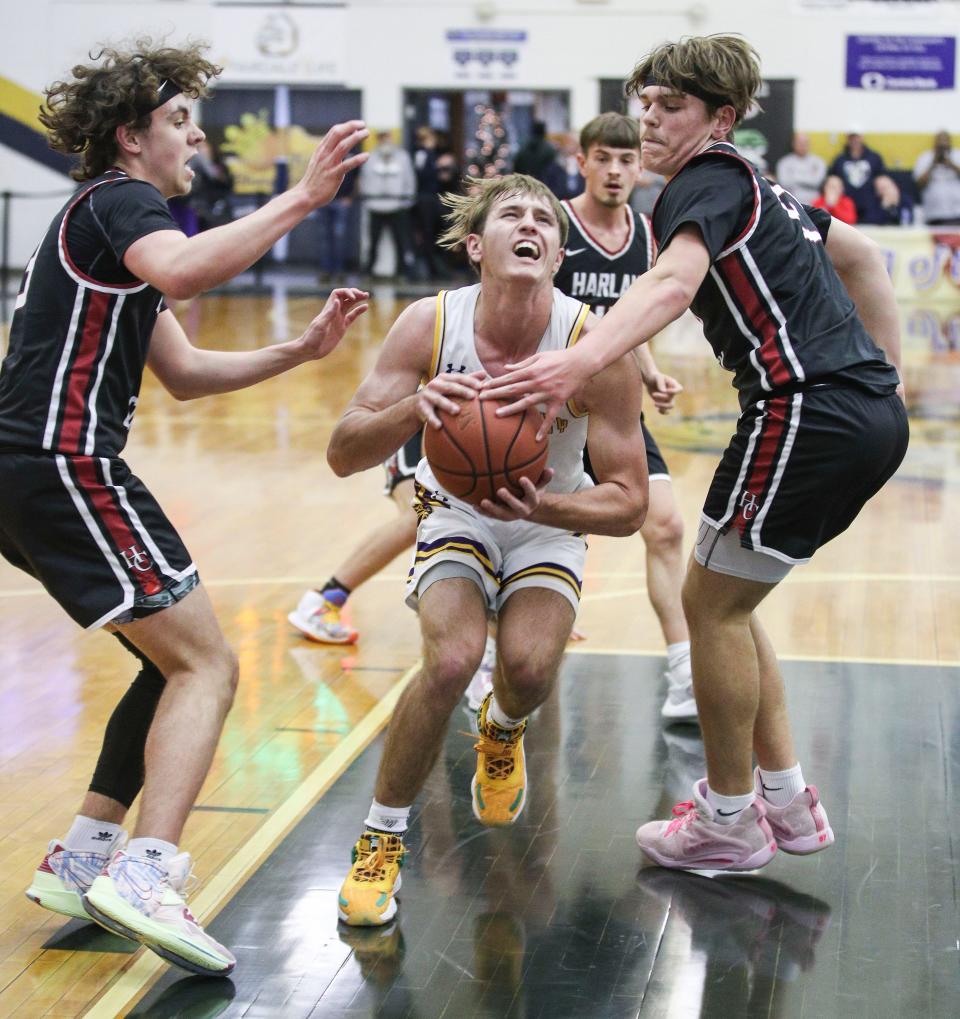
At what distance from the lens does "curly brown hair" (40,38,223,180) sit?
343 centimetres

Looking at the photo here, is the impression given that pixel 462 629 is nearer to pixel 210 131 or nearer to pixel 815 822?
pixel 815 822

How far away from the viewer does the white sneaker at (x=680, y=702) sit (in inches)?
200

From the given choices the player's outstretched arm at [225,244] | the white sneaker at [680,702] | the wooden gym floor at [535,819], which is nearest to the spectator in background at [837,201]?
the wooden gym floor at [535,819]

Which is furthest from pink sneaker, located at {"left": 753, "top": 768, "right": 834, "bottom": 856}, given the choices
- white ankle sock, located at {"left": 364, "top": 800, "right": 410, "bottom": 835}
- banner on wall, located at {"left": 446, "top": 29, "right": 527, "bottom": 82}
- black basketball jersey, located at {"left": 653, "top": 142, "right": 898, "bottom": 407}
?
banner on wall, located at {"left": 446, "top": 29, "right": 527, "bottom": 82}

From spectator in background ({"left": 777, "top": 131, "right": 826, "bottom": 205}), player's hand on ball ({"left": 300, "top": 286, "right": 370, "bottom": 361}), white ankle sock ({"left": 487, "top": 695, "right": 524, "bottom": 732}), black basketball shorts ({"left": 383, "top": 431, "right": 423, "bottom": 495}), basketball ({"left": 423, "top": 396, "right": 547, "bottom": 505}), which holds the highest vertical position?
player's hand on ball ({"left": 300, "top": 286, "right": 370, "bottom": 361})

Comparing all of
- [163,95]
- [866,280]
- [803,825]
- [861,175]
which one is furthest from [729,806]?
[861,175]

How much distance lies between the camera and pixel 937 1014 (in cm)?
322

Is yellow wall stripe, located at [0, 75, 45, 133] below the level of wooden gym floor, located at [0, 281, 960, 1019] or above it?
above

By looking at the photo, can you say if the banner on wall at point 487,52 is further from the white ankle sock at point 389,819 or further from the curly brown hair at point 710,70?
the white ankle sock at point 389,819

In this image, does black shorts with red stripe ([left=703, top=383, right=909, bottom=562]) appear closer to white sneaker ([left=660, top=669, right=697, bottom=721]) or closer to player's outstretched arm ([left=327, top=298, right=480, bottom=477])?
player's outstretched arm ([left=327, top=298, right=480, bottom=477])

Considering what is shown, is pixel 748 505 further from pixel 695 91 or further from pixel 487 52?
pixel 487 52

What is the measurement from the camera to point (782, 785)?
4023 millimetres

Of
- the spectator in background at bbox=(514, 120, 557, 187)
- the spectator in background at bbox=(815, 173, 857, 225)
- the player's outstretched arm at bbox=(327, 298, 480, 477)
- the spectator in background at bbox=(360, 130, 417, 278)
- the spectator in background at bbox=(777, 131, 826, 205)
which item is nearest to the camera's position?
the player's outstretched arm at bbox=(327, 298, 480, 477)

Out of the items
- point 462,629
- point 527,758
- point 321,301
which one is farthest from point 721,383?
point 462,629
